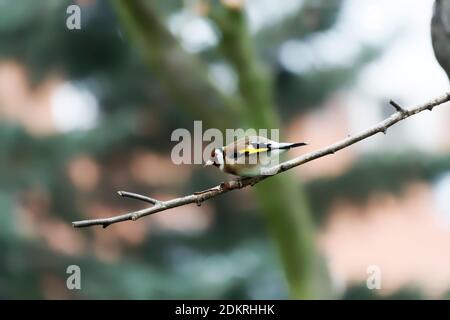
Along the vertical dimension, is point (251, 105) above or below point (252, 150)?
above

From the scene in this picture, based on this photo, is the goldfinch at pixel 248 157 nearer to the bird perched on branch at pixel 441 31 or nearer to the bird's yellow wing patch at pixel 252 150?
the bird's yellow wing patch at pixel 252 150

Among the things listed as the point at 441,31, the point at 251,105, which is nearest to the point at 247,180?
the point at 441,31

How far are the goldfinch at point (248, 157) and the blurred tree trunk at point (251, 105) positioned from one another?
977 millimetres

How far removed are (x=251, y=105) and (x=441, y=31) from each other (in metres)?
1.05

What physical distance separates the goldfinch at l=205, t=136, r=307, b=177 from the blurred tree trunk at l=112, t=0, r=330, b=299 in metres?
0.98

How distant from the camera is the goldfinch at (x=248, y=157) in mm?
578

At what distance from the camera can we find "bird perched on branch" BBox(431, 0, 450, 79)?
22.3 inches

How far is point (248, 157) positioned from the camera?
0.58 meters

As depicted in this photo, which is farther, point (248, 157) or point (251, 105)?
point (251, 105)

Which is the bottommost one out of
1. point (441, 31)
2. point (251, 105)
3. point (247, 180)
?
point (247, 180)

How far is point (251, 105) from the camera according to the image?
5.29ft

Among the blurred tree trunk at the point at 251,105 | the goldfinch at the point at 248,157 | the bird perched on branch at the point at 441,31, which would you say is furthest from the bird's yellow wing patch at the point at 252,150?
the blurred tree trunk at the point at 251,105

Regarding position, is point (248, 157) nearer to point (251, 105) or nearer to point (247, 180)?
point (247, 180)
